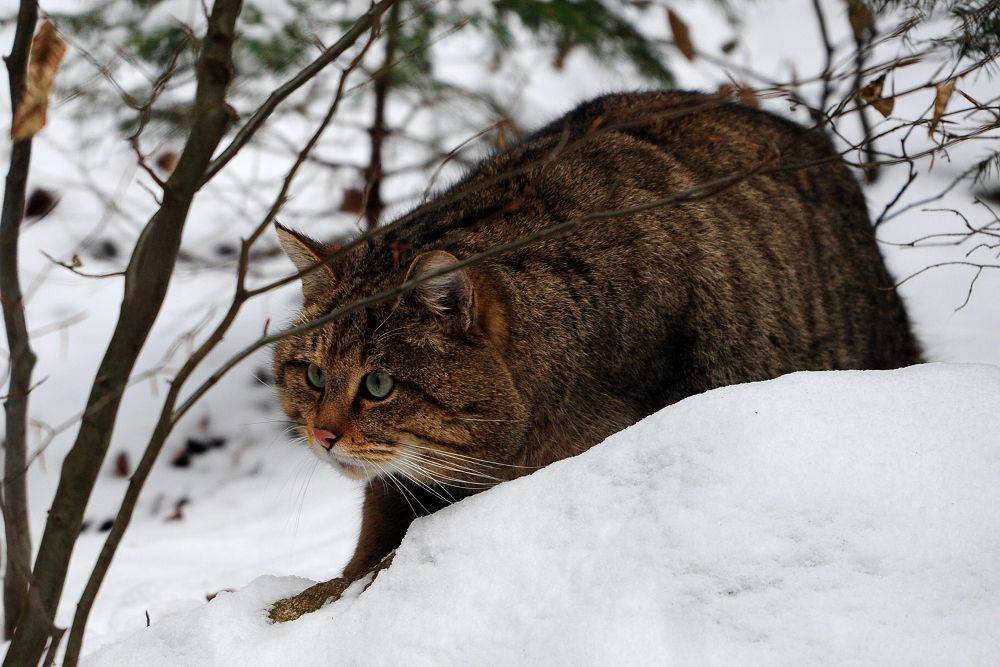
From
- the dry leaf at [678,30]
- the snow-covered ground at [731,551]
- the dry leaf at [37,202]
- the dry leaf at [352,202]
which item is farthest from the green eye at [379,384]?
the dry leaf at [37,202]

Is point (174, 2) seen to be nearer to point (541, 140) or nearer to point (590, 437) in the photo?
point (541, 140)

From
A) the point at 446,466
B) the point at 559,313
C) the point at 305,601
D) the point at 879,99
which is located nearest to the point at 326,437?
the point at 446,466

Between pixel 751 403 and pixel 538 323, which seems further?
pixel 538 323

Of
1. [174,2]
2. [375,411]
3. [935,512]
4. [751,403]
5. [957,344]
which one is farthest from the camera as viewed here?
[174,2]

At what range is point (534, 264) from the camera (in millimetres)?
2988

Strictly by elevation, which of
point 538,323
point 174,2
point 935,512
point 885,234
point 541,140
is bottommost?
point 935,512

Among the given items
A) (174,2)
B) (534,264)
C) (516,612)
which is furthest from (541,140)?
(174,2)

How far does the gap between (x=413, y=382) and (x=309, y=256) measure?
1.57ft

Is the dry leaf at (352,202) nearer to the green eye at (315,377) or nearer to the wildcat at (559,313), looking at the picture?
the wildcat at (559,313)

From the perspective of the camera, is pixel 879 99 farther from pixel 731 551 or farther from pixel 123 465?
pixel 123 465

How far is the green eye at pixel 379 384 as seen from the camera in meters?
2.75

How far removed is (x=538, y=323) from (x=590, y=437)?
0.39 metres

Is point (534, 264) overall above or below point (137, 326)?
above

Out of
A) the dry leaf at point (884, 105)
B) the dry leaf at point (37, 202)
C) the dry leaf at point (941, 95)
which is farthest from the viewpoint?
the dry leaf at point (37, 202)
